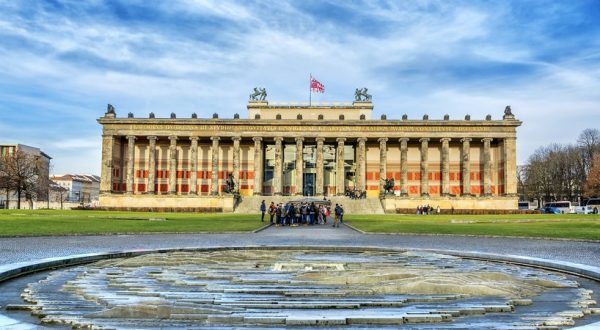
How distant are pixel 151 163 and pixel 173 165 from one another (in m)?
3.58

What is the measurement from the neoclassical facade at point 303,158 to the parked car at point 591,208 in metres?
11.3

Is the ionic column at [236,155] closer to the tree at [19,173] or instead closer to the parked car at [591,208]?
the tree at [19,173]

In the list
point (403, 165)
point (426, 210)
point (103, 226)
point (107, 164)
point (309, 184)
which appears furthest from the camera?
point (309, 184)

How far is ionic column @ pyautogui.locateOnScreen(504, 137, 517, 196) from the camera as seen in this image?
89375 mm

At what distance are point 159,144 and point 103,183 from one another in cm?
1189

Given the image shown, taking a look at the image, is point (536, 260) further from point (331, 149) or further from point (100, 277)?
point (331, 149)

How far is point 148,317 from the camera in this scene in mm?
7305

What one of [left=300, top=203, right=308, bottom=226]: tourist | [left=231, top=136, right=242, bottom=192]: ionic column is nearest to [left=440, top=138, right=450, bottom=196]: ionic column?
[left=231, top=136, right=242, bottom=192]: ionic column

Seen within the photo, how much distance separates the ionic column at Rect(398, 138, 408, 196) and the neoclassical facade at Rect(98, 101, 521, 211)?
0.17 metres

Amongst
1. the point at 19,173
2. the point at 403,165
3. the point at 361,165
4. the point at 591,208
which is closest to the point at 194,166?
the point at 361,165

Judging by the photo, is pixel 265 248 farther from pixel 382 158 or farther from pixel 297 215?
pixel 382 158

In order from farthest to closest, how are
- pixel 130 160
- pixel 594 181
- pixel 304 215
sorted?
pixel 594 181 → pixel 130 160 → pixel 304 215

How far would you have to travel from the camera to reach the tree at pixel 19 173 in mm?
92062

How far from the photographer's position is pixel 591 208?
8956 cm
